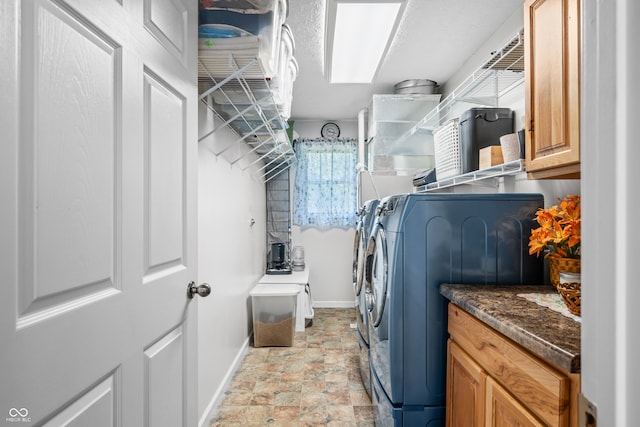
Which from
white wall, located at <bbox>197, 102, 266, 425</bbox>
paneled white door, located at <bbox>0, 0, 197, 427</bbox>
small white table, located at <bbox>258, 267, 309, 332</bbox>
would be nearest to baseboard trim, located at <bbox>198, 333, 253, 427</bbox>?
white wall, located at <bbox>197, 102, 266, 425</bbox>

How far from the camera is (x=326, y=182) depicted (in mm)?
4484

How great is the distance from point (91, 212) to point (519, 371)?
3.72ft

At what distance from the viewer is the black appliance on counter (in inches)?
164

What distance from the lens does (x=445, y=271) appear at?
157 centimetres

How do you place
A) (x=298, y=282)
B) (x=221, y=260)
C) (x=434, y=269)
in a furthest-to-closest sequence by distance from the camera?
(x=298, y=282)
(x=221, y=260)
(x=434, y=269)

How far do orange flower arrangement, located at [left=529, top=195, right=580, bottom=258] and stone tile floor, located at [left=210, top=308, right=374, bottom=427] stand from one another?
4.70 ft

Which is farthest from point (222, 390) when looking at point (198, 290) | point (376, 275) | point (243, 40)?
point (243, 40)

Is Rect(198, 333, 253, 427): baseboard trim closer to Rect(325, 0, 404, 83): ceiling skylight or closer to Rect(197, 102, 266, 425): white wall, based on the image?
Rect(197, 102, 266, 425): white wall

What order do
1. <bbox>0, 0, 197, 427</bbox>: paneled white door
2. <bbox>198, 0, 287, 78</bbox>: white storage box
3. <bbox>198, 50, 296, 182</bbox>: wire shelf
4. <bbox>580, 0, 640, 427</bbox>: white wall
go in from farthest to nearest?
<bbox>198, 50, 296, 182</bbox>: wire shelf, <bbox>198, 0, 287, 78</bbox>: white storage box, <bbox>0, 0, 197, 427</bbox>: paneled white door, <bbox>580, 0, 640, 427</bbox>: white wall

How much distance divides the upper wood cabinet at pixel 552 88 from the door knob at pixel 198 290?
3.96 ft

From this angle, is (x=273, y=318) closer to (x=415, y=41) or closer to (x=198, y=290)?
(x=198, y=290)

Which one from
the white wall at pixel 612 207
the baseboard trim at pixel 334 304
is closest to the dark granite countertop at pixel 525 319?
the white wall at pixel 612 207

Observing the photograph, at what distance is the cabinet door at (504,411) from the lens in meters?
0.94

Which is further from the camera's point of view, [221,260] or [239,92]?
[221,260]
